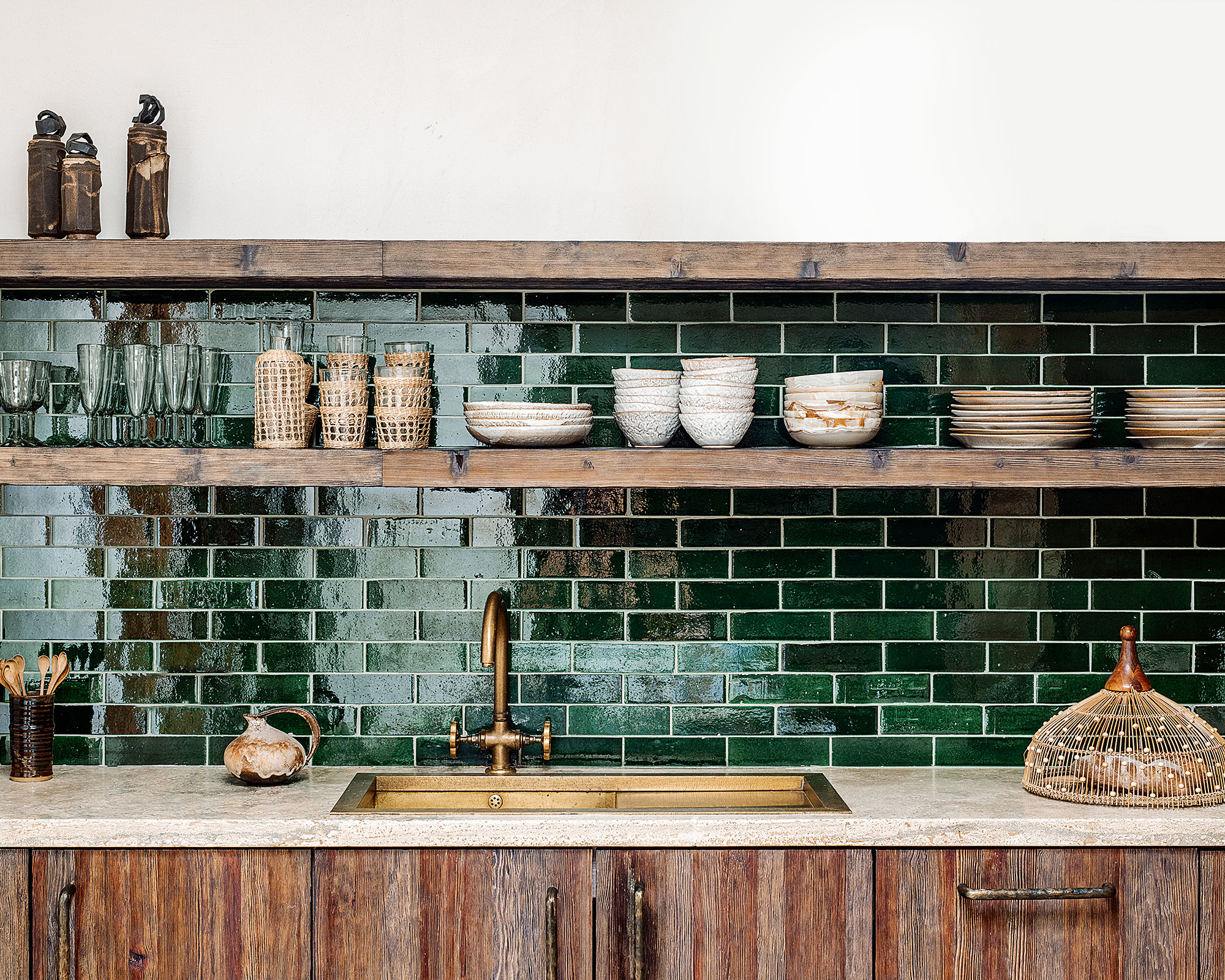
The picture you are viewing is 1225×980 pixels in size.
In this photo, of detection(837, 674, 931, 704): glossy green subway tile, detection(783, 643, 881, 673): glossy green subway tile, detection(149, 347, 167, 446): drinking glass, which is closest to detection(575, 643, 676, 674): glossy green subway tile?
detection(783, 643, 881, 673): glossy green subway tile

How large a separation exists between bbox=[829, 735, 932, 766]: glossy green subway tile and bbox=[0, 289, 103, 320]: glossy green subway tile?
2.21 metres

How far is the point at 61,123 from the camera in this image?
99.7 inches

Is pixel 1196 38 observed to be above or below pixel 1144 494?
above

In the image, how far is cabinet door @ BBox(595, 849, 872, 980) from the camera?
216 centimetres

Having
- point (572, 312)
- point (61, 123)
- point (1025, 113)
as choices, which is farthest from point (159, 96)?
point (1025, 113)

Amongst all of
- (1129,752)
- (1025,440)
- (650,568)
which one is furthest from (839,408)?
(1129,752)

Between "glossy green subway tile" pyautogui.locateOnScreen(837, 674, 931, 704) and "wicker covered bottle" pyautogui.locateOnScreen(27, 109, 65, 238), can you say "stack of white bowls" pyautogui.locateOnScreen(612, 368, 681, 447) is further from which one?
"wicker covered bottle" pyautogui.locateOnScreen(27, 109, 65, 238)

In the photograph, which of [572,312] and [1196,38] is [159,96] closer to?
[572,312]

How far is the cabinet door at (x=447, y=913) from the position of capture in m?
2.16

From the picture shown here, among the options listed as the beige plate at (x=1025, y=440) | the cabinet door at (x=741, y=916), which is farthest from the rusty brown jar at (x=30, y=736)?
the beige plate at (x=1025, y=440)

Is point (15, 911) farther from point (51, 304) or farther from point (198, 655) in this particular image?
point (51, 304)

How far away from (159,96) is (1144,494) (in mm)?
2726

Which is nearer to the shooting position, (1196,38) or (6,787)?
(6,787)

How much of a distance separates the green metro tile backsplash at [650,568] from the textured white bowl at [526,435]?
34cm
